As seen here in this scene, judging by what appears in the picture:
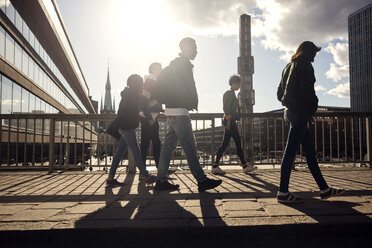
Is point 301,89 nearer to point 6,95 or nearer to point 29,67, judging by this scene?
point 6,95

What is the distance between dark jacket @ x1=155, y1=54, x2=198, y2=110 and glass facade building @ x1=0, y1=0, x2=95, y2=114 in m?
16.4

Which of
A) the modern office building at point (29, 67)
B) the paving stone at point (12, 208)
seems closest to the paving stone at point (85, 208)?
the paving stone at point (12, 208)

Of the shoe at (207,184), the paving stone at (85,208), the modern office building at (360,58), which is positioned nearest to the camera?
the paving stone at (85,208)

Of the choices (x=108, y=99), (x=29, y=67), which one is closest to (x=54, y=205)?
(x=29, y=67)

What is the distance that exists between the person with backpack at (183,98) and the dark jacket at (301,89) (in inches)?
44.1

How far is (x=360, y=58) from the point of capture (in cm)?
10125

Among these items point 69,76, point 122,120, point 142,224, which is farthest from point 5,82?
point 69,76

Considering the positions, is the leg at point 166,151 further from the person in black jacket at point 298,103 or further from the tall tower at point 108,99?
the tall tower at point 108,99

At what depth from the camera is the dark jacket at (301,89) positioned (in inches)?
114

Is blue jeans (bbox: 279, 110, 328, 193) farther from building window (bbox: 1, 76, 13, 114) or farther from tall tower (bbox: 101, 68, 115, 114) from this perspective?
tall tower (bbox: 101, 68, 115, 114)

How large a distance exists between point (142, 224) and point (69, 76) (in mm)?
44083

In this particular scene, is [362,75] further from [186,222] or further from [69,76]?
[186,222]

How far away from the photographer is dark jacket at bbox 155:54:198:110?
349cm

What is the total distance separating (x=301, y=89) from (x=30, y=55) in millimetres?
24882
